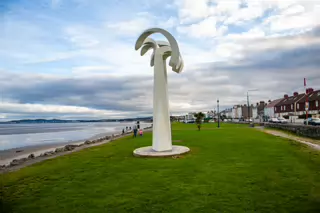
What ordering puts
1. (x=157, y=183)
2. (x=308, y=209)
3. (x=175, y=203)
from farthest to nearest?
(x=157, y=183)
(x=175, y=203)
(x=308, y=209)

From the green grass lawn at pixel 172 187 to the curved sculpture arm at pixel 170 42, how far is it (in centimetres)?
505

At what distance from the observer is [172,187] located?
7.52 m

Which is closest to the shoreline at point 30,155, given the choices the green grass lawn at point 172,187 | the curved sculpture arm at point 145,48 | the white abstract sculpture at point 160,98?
the green grass lawn at point 172,187

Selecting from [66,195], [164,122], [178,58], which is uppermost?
[178,58]

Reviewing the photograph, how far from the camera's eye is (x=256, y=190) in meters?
7.06

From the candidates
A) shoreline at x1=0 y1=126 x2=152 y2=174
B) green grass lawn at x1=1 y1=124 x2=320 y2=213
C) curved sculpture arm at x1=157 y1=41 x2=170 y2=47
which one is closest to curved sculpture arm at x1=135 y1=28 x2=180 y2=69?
curved sculpture arm at x1=157 y1=41 x2=170 y2=47

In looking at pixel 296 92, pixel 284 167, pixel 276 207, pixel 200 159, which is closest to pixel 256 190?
pixel 276 207

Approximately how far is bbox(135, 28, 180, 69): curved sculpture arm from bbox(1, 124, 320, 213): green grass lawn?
505 cm

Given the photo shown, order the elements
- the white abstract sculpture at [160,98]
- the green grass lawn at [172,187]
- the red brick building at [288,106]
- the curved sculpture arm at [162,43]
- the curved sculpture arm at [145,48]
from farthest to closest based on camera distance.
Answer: the red brick building at [288,106] < the curved sculpture arm at [145,48] < the curved sculpture arm at [162,43] < the white abstract sculpture at [160,98] < the green grass lawn at [172,187]

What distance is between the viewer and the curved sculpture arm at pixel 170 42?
12.9 meters

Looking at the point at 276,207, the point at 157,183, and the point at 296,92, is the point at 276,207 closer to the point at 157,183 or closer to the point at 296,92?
the point at 157,183

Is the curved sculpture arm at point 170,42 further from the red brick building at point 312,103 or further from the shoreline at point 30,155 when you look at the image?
the red brick building at point 312,103

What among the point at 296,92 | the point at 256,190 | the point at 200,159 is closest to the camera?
the point at 256,190

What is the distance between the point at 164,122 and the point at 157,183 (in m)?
6.24
